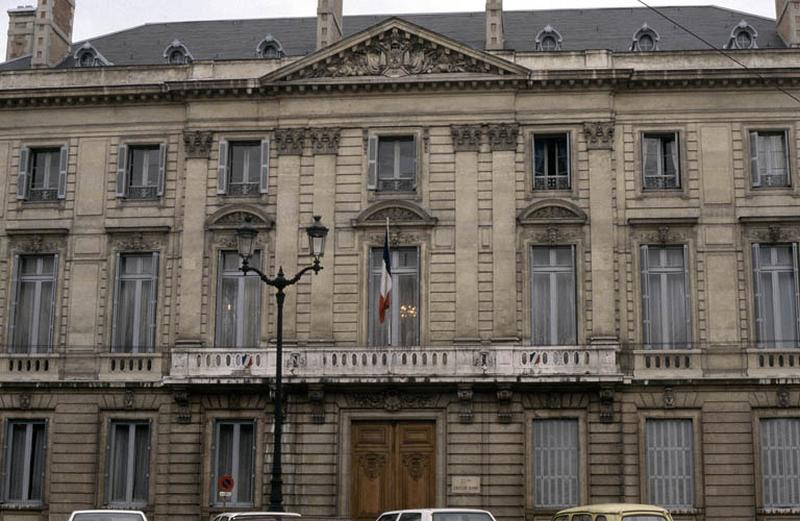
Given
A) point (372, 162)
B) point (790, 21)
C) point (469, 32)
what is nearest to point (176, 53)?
point (372, 162)

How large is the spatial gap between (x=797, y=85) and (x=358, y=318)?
1450cm

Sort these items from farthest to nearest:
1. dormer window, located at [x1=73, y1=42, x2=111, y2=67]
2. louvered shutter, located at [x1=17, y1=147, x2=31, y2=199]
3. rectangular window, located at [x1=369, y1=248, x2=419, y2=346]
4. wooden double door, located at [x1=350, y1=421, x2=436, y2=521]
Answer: dormer window, located at [x1=73, y1=42, x2=111, y2=67] < louvered shutter, located at [x1=17, y1=147, x2=31, y2=199] < rectangular window, located at [x1=369, y1=248, x2=419, y2=346] < wooden double door, located at [x1=350, y1=421, x2=436, y2=521]

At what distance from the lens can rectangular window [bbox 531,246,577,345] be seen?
3475 centimetres

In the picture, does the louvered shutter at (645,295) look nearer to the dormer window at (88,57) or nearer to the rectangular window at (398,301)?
the rectangular window at (398,301)

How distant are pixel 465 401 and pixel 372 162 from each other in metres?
7.64

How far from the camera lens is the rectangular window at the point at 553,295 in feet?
114

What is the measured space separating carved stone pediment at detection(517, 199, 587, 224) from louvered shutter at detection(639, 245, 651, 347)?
1.97 meters

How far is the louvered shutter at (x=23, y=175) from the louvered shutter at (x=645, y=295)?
18855 mm

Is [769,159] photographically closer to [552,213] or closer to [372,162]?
[552,213]

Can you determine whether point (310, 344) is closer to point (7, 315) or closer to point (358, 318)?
point (358, 318)

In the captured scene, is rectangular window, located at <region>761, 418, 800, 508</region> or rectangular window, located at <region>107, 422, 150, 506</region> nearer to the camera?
rectangular window, located at <region>761, 418, 800, 508</region>

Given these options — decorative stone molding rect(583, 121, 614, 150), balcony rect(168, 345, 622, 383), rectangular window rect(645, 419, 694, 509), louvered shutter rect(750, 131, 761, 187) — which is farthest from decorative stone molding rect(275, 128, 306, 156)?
louvered shutter rect(750, 131, 761, 187)

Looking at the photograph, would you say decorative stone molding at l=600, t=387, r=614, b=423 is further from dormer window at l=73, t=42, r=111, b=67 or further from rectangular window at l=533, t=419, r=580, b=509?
dormer window at l=73, t=42, r=111, b=67

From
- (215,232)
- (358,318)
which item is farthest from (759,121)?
(215,232)
